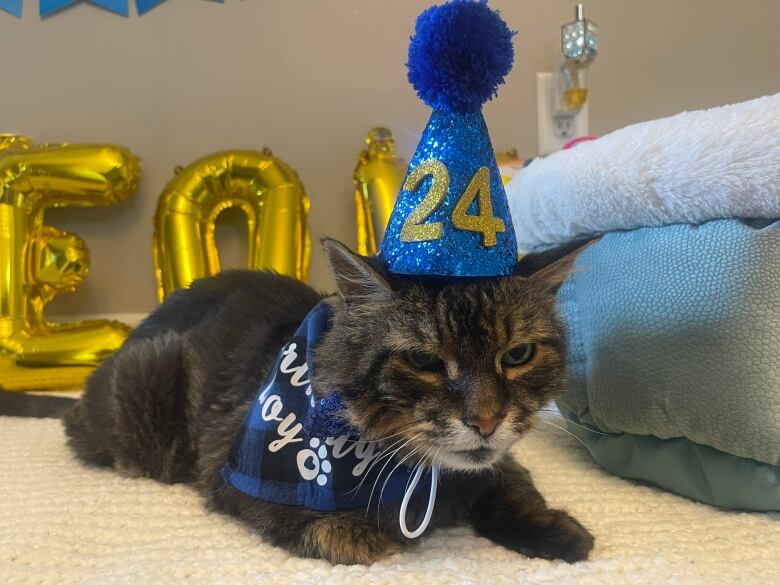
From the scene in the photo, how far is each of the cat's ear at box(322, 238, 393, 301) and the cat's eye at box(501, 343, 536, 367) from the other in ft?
0.54

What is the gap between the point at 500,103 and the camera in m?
2.05

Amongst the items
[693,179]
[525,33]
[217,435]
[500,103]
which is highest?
[525,33]

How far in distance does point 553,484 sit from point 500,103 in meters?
1.42

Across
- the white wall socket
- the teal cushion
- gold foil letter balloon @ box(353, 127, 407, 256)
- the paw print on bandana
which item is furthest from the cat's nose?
the white wall socket

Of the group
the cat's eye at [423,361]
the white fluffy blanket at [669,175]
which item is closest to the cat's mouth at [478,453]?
the cat's eye at [423,361]

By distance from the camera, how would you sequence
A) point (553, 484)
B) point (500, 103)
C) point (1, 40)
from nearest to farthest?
point (553, 484), point (1, 40), point (500, 103)

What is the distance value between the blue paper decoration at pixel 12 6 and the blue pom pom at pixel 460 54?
1751 mm

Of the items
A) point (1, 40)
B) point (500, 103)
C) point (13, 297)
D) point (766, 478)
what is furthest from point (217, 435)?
point (1, 40)

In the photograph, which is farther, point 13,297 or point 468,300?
point 13,297

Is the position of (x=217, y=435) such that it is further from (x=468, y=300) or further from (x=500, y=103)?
(x=500, y=103)

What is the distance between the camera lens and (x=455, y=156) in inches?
29.1

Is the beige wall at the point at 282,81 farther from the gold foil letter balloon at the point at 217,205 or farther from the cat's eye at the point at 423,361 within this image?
the cat's eye at the point at 423,361

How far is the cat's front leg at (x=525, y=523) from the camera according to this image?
76 cm

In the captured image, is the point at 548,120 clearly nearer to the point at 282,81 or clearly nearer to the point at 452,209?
the point at 282,81
